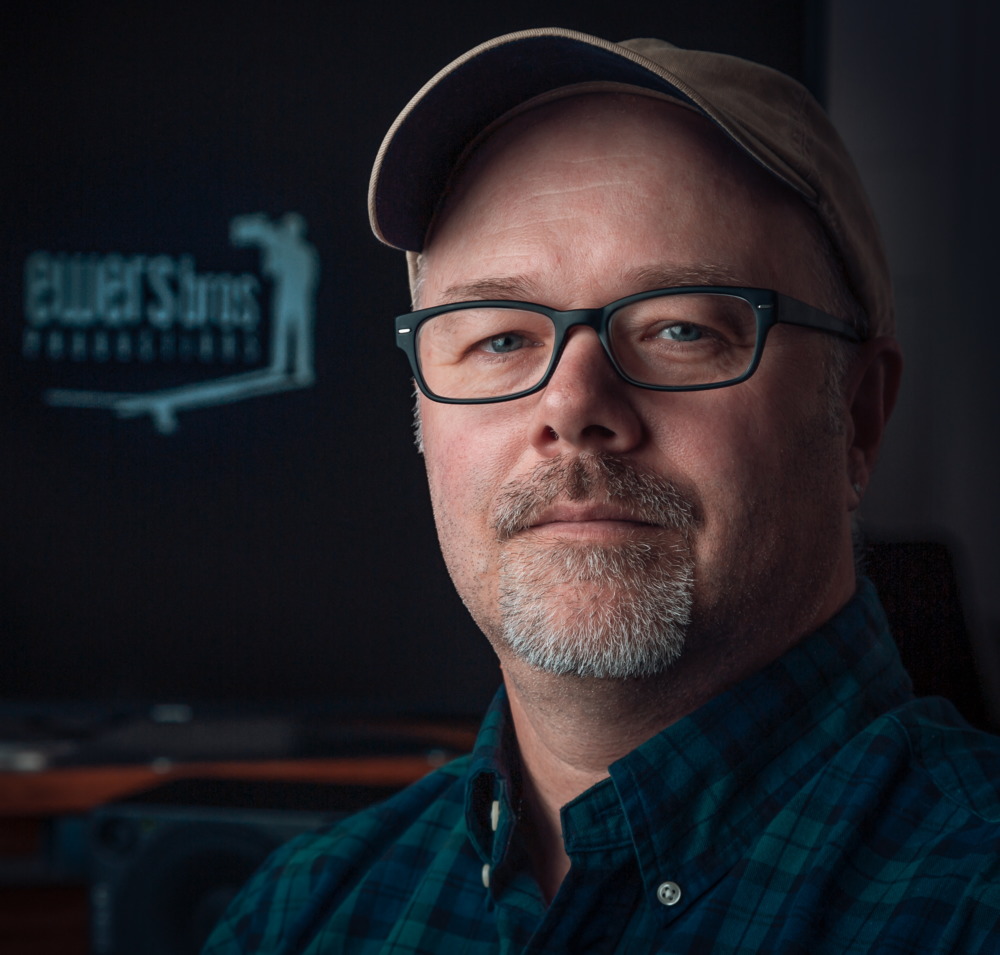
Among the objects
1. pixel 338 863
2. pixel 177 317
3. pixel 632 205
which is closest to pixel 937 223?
pixel 177 317

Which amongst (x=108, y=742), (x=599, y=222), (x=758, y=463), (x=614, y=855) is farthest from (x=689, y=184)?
(x=108, y=742)

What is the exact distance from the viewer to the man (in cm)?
79

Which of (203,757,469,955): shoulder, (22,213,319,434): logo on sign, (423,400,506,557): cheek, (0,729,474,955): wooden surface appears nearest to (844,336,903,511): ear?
(423,400,506,557): cheek

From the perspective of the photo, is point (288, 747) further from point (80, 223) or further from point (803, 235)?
point (803, 235)

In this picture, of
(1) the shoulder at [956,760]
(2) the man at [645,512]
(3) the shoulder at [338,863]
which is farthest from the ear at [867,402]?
(3) the shoulder at [338,863]

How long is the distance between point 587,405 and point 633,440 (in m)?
0.05

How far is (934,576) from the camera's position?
1235 mm

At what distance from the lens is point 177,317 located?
2572 mm

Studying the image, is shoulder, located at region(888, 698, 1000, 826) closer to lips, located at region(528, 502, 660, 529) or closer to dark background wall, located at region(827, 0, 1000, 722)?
lips, located at region(528, 502, 660, 529)

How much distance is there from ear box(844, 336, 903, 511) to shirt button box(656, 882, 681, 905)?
1.32 ft

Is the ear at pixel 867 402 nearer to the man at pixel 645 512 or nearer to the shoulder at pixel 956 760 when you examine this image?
the man at pixel 645 512

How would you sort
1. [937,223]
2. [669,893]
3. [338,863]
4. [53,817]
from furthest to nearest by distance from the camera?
[937,223] < [53,817] < [338,863] < [669,893]

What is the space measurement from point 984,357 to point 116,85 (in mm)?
2213

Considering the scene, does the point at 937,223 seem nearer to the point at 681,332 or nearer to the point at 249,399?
the point at 249,399
